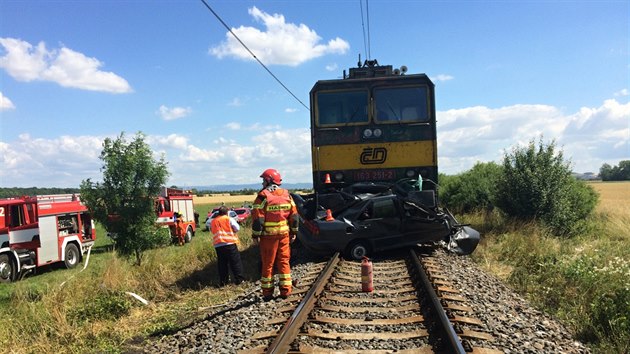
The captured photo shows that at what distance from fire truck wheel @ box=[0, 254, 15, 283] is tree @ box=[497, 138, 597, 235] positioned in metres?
15.0

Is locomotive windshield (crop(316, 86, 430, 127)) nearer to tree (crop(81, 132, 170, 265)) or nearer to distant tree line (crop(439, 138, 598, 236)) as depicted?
tree (crop(81, 132, 170, 265))

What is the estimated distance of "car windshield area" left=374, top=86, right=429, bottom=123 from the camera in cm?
982

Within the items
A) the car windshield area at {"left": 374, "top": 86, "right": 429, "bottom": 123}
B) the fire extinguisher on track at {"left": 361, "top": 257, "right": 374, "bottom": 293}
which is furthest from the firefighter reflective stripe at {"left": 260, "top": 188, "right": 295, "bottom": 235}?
the car windshield area at {"left": 374, "top": 86, "right": 429, "bottom": 123}

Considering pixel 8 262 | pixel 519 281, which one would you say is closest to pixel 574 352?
pixel 519 281

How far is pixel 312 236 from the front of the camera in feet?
29.4

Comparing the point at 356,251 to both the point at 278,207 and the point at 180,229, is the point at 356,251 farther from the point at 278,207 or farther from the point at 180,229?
the point at 180,229

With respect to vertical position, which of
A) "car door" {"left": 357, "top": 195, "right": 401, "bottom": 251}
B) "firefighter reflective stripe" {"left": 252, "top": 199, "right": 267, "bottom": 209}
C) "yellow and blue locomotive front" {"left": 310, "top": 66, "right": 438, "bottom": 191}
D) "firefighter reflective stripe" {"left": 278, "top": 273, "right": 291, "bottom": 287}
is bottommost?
"firefighter reflective stripe" {"left": 278, "top": 273, "right": 291, "bottom": 287}

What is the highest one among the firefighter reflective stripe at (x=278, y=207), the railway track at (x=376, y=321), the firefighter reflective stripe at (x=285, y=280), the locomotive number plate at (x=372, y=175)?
the locomotive number plate at (x=372, y=175)

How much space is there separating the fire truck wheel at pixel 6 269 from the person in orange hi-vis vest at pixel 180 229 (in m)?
9.68

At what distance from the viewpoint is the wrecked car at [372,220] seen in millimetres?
8867

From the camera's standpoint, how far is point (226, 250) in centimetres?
817

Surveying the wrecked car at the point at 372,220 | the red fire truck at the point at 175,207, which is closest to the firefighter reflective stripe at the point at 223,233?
the wrecked car at the point at 372,220

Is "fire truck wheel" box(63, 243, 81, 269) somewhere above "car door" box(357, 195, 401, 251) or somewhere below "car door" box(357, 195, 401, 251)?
below

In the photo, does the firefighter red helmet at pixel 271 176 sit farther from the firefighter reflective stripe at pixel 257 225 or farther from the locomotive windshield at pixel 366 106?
the locomotive windshield at pixel 366 106
